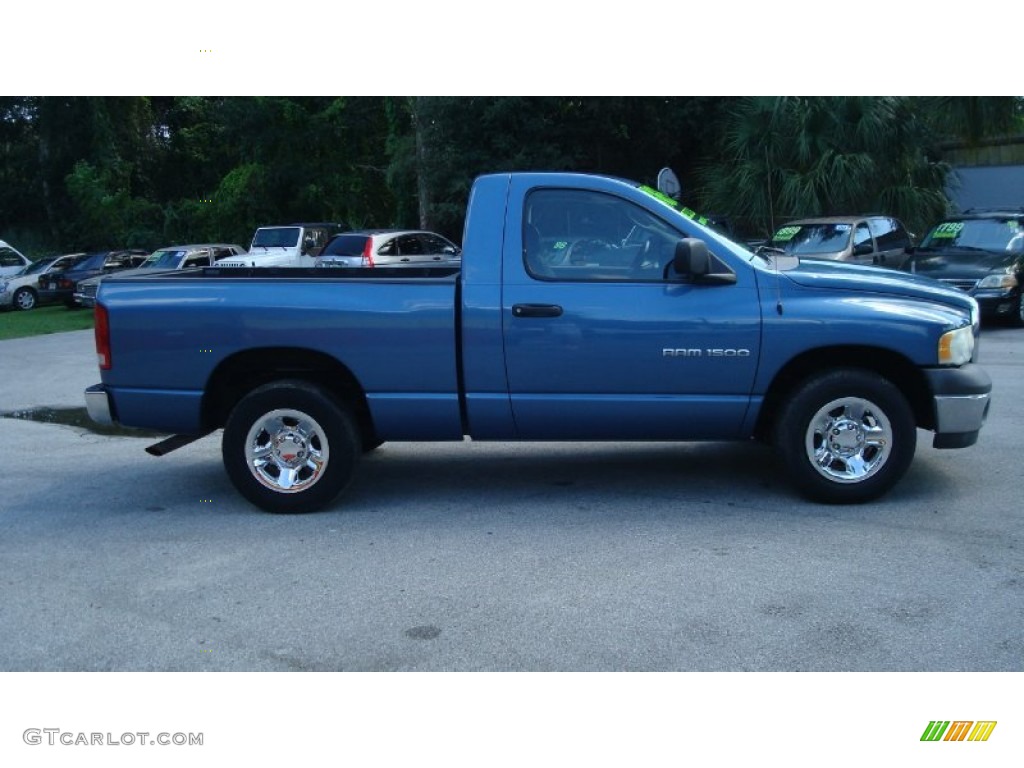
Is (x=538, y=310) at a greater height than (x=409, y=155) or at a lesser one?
lesser

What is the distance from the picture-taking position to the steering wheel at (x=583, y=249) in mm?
6324

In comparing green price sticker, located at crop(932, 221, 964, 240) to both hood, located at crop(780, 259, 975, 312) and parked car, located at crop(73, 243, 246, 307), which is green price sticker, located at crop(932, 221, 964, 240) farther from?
parked car, located at crop(73, 243, 246, 307)

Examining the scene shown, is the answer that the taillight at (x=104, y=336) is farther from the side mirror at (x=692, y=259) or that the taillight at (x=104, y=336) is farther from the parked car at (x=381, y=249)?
the parked car at (x=381, y=249)

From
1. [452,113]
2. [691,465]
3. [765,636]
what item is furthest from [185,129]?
[765,636]

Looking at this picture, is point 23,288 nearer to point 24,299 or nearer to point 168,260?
point 24,299

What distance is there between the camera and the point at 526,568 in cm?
540

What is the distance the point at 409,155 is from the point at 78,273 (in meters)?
8.95

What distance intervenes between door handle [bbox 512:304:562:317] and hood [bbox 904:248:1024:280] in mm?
10523

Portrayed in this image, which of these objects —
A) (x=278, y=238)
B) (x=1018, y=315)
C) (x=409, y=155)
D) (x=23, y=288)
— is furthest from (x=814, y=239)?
(x=23, y=288)

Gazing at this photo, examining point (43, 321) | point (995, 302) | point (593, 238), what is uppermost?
point (593, 238)

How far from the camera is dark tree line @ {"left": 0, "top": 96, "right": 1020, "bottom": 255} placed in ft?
71.8

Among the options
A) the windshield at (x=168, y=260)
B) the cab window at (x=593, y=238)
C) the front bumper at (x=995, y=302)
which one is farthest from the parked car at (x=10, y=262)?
the cab window at (x=593, y=238)

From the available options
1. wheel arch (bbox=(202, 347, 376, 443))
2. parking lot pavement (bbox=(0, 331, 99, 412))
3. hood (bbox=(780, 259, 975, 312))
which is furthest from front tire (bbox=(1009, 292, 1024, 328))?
parking lot pavement (bbox=(0, 331, 99, 412))
